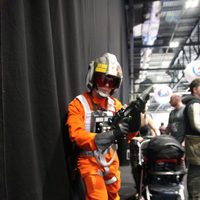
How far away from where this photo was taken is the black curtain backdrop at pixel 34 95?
123 centimetres

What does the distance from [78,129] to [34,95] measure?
16.7 inches

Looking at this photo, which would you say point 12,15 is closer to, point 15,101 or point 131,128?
point 15,101

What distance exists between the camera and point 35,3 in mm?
1535

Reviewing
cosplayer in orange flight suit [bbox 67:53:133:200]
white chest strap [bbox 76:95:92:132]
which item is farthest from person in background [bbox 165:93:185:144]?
white chest strap [bbox 76:95:92:132]

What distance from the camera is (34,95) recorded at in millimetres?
1514

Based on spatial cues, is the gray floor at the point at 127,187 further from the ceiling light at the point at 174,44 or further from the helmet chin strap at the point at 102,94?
the ceiling light at the point at 174,44

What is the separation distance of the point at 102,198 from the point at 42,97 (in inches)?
29.9

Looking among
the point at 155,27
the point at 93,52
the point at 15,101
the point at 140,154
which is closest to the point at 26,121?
the point at 15,101

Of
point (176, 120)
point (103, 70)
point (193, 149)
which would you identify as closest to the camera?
point (103, 70)

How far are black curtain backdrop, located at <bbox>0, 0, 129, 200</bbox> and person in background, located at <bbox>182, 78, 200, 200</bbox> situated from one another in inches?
45.4

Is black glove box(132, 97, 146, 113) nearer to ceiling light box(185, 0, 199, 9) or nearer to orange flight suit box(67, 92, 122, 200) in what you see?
orange flight suit box(67, 92, 122, 200)

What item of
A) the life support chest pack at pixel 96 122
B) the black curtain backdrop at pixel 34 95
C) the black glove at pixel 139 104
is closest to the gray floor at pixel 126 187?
the life support chest pack at pixel 96 122

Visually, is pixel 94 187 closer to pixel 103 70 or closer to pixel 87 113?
pixel 87 113

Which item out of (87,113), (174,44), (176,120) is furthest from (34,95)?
(174,44)
